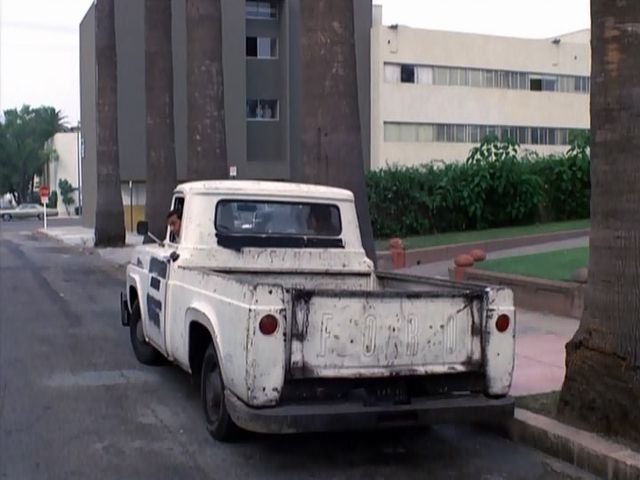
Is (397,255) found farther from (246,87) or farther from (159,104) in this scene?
(246,87)

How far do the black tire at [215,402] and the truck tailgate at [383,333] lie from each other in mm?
969

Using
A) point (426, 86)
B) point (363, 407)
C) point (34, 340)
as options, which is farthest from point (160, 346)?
point (426, 86)

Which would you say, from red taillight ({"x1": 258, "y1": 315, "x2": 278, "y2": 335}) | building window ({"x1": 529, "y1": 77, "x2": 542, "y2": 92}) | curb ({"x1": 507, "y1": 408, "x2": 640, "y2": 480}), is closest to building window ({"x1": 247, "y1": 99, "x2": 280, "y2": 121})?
building window ({"x1": 529, "y1": 77, "x2": 542, "y2": 92})

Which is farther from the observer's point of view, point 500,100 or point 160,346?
point 500,100

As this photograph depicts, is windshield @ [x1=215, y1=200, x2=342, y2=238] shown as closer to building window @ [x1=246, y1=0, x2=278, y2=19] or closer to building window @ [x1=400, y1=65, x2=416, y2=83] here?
building window @ [x1=246, y1=0, x2=278, y2=19]

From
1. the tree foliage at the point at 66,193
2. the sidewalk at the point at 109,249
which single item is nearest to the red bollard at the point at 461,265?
the sidewalk at the point at 109,249

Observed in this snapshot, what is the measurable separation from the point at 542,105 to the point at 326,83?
45.7 m

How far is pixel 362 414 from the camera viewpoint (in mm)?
6402

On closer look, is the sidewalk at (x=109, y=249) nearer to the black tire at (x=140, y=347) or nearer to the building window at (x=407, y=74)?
the black tire at (x=140, y=347)

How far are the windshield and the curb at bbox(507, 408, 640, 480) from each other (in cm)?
264

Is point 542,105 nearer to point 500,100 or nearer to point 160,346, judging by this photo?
point 500,100

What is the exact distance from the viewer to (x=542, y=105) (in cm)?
5753

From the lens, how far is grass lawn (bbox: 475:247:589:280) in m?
14.7

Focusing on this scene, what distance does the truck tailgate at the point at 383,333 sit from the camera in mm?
6422
